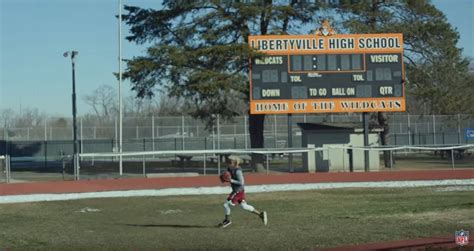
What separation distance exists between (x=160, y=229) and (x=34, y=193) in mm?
12847

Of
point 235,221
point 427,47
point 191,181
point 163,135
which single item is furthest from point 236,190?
point 163,135

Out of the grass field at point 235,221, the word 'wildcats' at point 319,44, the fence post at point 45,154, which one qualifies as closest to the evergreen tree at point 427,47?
the word 'wildcats' at point 319,44

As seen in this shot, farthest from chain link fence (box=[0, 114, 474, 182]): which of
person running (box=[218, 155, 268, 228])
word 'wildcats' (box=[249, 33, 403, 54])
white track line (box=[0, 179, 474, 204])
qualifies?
person running (box=[218, 155, 268, 228])

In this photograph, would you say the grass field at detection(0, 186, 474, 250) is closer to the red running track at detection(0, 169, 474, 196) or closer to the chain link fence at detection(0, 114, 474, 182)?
the red running track at detection(0, 169, 474, 196)

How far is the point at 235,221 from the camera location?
1441cm

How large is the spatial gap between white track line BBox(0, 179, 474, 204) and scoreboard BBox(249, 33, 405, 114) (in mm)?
4618

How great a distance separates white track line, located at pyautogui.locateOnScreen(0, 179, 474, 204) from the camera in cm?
2334

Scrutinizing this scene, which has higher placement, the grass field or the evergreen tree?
the evergreen tree

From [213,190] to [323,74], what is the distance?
8377mm

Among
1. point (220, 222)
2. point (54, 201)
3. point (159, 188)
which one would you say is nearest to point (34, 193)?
point (54, 201)

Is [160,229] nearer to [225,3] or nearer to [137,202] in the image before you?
[137,202]

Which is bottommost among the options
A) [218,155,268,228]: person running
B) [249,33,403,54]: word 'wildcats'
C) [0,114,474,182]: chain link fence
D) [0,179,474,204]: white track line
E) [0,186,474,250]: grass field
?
[0,179,474,204]: white track line

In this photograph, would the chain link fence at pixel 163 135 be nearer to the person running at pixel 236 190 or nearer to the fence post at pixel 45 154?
the fence post at pixel 45 154

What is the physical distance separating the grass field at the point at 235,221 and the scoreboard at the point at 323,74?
870 cm
